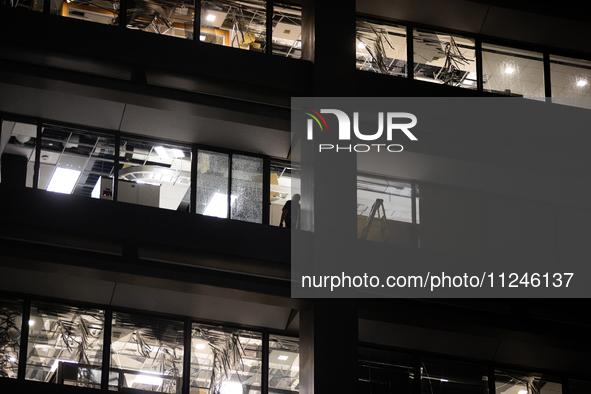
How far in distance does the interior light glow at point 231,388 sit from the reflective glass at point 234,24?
7.16 metres

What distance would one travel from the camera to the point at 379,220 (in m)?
17.1

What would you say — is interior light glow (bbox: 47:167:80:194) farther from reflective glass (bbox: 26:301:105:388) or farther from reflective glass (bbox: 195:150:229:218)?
reflective glass (bbox: 195:150:229:218)

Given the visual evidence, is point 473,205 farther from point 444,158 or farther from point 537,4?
point 537,4

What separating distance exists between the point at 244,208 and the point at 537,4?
8.57 m

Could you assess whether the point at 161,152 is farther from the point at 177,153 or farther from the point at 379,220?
the point at 379,220

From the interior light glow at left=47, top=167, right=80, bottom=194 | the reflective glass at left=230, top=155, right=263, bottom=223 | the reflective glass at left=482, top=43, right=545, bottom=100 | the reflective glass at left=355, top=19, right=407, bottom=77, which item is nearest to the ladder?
the reflective glass at left=230, top=155, right=263, bottom=223

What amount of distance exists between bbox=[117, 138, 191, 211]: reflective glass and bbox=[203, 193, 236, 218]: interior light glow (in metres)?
0.47

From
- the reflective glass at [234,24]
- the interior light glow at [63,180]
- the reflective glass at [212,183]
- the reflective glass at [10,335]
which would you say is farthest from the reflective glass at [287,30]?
the reflective glass at [10,335]

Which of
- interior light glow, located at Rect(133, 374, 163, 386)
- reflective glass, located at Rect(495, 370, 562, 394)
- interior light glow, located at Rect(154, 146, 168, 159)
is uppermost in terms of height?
interior light glow, located at Rect(154, 146, 168, 159)

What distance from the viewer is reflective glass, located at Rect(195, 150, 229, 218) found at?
16359 millimetres

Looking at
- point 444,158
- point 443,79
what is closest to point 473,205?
point 444,158

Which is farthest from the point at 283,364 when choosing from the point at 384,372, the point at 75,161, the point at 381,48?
the point at 381,48

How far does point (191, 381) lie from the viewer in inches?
607

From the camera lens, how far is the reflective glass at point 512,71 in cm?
1842
